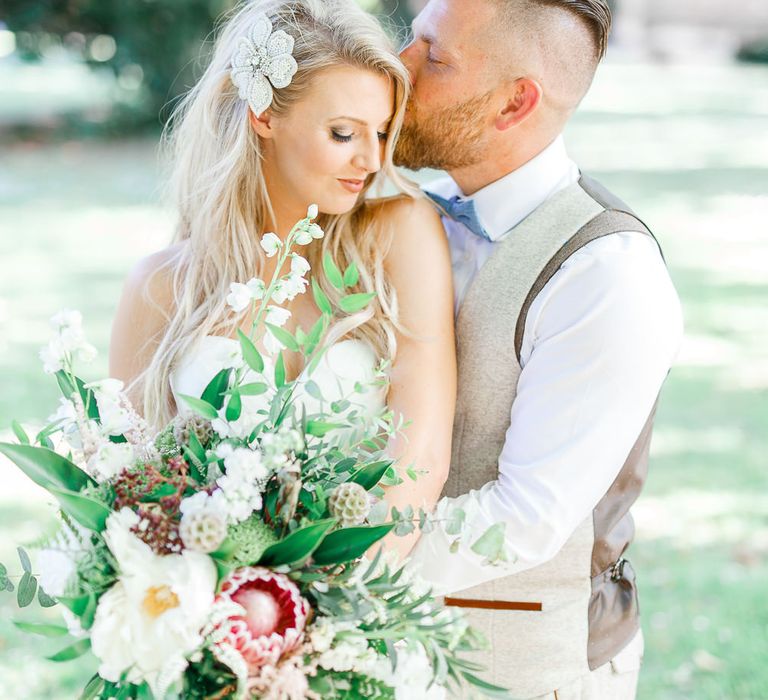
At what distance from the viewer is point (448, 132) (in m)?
2.58

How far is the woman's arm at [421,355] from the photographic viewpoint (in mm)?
2260

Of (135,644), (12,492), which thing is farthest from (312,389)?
(12,492)

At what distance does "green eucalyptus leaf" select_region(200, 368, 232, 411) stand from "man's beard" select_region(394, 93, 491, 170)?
102 cm

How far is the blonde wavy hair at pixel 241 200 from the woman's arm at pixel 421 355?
44 mm

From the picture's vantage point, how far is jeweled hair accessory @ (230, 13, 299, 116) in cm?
241

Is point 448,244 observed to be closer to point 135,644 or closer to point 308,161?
point 308,161

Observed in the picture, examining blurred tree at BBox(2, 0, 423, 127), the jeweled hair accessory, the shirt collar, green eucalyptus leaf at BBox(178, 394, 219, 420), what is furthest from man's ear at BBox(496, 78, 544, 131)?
blurred tree at BBox(2, 0, 423, 127)

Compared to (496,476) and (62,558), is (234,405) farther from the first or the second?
(496,476)

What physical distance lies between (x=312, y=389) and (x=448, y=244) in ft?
3.28

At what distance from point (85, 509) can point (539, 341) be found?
3.63 ft

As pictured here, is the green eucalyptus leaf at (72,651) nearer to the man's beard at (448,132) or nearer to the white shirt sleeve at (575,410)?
the white shirt sleeve at (575,410)

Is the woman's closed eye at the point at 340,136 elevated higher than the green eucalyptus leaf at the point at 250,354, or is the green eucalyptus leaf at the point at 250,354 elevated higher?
the woman's closed eye at the point at 340,136

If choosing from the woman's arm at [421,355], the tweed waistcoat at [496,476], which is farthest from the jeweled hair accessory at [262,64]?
the tweed waistcoat at [496,476]

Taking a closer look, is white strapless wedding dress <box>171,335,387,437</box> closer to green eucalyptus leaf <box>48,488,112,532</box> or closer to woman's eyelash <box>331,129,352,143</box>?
woman's eyelash <box>331,129,352,143</box>
